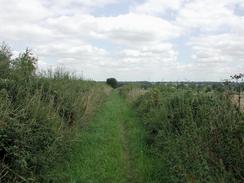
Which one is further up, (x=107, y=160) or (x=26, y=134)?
(x=26, y=134)

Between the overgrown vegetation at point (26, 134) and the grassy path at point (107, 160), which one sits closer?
the overgrown vegetation at point (26, 134)

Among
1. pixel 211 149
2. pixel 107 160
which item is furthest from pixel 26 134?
pixel 211 149

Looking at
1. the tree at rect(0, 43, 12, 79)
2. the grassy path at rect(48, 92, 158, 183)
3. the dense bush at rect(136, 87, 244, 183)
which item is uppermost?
the tree at rect(0, 43, 12, 79)

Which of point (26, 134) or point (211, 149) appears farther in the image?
point (26, 134)

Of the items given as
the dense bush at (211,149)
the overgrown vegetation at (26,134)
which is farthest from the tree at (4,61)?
the dense bush at (211,149)

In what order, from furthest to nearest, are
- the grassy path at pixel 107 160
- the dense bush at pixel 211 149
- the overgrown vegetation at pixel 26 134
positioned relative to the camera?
the grassy path at pixel 107 160 < the overgrown vegetation at pixel 26 134 < the dense bush at pixel 211 149

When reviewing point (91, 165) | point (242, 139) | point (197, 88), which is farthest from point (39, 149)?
point (197, 88)

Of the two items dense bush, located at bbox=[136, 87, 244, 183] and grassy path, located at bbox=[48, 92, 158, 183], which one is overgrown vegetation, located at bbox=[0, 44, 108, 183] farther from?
dense bush, located at bbox=[136, 87, 244, 183]

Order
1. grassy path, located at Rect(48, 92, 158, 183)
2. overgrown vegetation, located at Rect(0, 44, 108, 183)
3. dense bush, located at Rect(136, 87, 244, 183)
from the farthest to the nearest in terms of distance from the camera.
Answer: grassy path, located at Rect(48, 92, 158, 183), overgrown vegetation, located at Rect(0, 44, 108, 183), dense bush, located at Rect(136, 87, 244, 183)

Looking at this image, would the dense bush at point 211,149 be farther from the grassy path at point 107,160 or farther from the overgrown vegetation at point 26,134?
the overgrown vegetation at point 26,134

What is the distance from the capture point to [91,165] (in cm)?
972

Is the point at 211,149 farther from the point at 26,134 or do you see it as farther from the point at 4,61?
the point at 4,61

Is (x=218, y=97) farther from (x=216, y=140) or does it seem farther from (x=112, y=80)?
(x=112, y=80)

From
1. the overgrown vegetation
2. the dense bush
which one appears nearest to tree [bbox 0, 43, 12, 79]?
the overgrown vegetation
